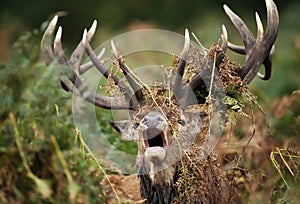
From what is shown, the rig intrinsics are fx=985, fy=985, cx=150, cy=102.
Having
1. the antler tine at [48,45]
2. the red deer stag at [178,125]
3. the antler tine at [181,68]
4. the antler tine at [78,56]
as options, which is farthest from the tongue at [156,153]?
the antler tine at [48,45]

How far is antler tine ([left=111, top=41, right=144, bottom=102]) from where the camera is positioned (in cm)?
654

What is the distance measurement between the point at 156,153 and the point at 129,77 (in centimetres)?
62

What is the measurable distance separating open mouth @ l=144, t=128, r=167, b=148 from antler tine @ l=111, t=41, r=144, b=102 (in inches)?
15.2

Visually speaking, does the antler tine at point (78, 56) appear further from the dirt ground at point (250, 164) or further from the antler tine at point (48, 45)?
the dirt ground at point (250, 164)

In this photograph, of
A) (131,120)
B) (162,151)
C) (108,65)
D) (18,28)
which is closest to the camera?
(162,151)

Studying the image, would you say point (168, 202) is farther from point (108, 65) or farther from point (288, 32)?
point (288, 32)

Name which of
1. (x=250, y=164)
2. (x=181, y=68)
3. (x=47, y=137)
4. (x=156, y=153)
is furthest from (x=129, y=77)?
(x=250, y=164)

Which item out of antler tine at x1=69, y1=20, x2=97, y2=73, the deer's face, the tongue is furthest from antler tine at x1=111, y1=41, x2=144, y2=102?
antler tine at x1=69, y1=20, x2=97, y2=73

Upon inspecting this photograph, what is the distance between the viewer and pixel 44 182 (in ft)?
21.5

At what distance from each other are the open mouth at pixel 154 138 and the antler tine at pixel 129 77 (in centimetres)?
39

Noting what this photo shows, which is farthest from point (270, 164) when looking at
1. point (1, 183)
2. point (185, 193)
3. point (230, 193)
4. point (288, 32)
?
point (288, 32)

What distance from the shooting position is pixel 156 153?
20.4ft

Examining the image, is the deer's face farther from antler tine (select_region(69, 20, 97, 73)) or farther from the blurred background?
antler tine (select_region(69, 20, 97, 73))

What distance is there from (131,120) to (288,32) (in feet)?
23.3
